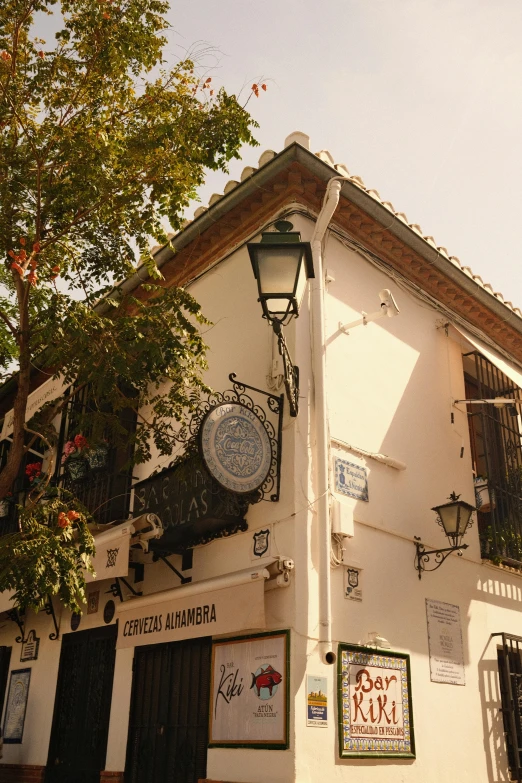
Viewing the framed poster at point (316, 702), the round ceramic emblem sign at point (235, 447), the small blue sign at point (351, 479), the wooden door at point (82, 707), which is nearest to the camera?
the framed poster at point (316, 702)

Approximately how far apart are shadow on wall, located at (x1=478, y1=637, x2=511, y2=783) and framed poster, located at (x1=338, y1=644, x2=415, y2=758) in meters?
1.40

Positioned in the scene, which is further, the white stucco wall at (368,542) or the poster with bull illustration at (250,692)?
the white stucco wall at (368,542)

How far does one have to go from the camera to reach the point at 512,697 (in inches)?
323

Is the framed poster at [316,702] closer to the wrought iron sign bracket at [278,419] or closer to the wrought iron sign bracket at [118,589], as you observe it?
the wrought iron sign bracket at [278,419]

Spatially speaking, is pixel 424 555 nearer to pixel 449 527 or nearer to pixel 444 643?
pixel 449 527

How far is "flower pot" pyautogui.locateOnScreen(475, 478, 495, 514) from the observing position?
9.03 meters

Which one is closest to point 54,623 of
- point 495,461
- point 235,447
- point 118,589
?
point 118,589

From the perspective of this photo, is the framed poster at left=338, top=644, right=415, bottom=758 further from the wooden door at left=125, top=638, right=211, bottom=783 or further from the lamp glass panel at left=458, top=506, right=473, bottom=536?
the lamp glass panel at left=458, top=506, right=473, bottom=536

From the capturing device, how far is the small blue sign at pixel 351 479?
7.27 metres

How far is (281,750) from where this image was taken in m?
5.96

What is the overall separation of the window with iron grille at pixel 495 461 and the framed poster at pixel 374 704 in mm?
2338

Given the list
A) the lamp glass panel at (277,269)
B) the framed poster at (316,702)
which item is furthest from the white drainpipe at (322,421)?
the lamp glass panel at (277,269)

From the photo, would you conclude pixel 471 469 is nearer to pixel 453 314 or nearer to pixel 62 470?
pixel 453 314

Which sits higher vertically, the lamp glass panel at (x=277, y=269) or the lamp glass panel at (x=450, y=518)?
the lamp glass panel at (x=277, y=269)
